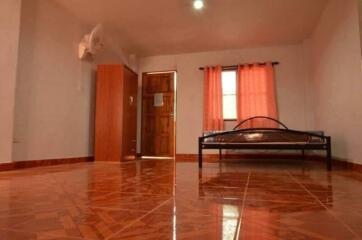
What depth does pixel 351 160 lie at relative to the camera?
10.9ft

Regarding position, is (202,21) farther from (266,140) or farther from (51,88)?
(51,88)

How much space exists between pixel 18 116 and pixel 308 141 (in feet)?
11.8

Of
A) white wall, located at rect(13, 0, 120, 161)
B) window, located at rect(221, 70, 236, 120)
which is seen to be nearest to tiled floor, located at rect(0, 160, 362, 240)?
white wall, located at rect(13, 0, 120, 161)

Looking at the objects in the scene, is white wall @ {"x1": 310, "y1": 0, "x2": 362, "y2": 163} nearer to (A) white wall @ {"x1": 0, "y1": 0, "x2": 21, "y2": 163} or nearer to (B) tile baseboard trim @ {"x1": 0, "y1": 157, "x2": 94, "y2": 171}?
(A) white wall @ {"x1": 0, "y1": 0, "x2": 21, "y2": 163}

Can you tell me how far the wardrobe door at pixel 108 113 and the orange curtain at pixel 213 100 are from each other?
185 centimetres

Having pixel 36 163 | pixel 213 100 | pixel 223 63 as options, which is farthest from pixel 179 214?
pixel 223 63

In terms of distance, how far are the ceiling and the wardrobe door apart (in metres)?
0.85

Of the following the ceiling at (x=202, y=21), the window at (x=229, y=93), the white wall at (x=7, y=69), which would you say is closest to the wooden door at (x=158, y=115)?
the ceiling at (x=202, y=21)

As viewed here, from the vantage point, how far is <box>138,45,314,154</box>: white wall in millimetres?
5500

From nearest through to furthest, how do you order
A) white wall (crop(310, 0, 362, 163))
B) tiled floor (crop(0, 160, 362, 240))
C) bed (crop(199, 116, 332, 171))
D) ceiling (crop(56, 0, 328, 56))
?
tiled floor (crop(0, 160, 362, 240)) < white wall (crop(310, 0, 362, 163)) < bed (crop(199, 116, 332, 171)) < ceiling (crop(56, 0, 328, 56))

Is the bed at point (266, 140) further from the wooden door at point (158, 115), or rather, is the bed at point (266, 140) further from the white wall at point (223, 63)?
the wooden door at point (158, 115)

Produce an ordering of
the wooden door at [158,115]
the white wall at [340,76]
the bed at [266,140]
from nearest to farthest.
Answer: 1. the white wall at [340,76]
2. the bed at [266,140]
3. the wooden door at [158,115]

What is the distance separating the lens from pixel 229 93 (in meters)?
5.87

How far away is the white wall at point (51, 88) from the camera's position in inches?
138
